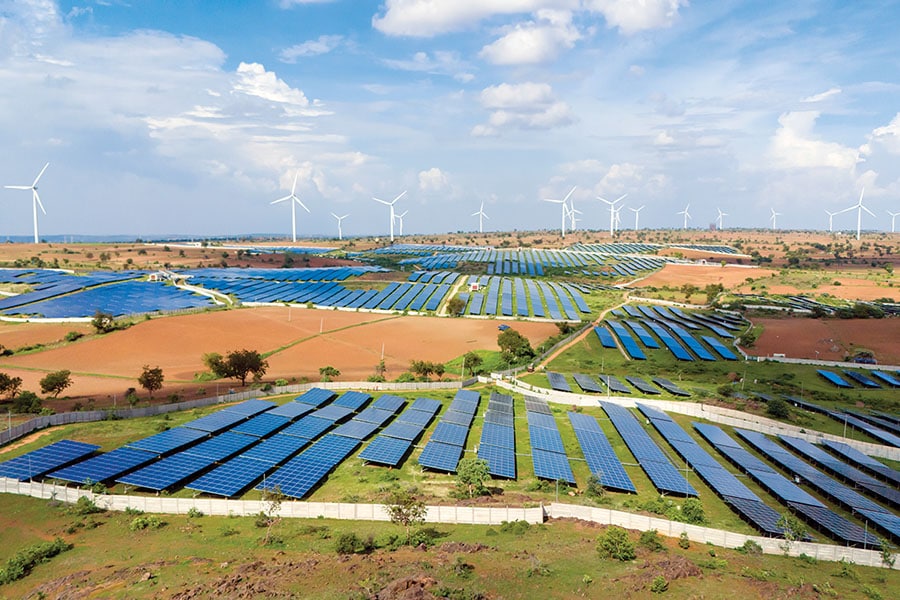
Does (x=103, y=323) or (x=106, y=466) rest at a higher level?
(x=103, y=323)

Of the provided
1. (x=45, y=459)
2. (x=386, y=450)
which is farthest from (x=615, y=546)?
(x=45, y=459)

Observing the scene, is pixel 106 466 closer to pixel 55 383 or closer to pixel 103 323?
pixel 55 383

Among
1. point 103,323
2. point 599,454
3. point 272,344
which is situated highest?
point 103,323

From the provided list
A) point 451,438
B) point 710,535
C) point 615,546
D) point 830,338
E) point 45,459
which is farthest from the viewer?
point 830,338

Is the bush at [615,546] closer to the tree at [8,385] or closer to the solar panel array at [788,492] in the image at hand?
the solar panel array at [788,492]

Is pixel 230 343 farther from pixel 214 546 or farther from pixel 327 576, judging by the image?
pixel 327 576

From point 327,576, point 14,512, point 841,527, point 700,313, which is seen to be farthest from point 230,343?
point 700,313
